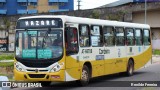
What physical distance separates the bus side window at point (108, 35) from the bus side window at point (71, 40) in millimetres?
2907

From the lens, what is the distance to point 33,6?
336 ft

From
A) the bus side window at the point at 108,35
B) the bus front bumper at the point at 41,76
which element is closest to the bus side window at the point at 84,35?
the bus side window at the point at 108,35

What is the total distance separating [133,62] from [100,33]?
4.70 meters

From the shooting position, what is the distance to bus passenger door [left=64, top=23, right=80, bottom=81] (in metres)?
15.0

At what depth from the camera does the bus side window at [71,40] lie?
49.6ft

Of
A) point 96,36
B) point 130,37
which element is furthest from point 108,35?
point 130,37

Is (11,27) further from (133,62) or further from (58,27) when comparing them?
(58,27)

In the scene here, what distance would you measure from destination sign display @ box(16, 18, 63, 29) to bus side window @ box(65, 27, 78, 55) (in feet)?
1.44

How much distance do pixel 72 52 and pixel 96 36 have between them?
7.82 ft

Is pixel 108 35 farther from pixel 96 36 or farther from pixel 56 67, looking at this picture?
pixel 56 67

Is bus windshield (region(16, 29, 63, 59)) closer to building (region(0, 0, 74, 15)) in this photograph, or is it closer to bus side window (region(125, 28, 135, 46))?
bus side window (region(125, 28, 135, 46))

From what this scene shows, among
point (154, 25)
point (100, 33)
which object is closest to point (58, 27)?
point (100, 33)

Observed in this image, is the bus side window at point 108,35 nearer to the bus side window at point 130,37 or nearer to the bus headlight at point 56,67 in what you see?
the bus side window at point 130,37

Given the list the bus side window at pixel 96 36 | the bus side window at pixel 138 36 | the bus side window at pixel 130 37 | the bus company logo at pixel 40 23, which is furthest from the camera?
the bus side window at pixel 138 36
